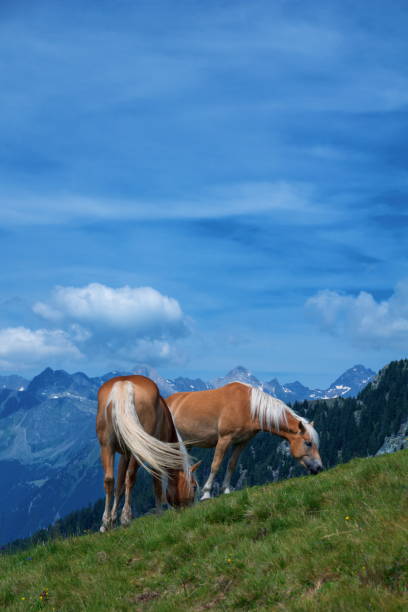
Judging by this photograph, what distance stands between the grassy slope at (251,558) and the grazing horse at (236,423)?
949 centimetres

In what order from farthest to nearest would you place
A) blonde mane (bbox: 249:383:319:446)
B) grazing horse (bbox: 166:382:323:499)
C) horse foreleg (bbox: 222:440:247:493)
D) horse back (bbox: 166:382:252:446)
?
1. horse back (bbox: 166:382:252:446)
2. blonde mane (bbox: 249:383:319:446)
3. grazing horse (bbox: 166:382:323:499)
4. horse foreleg (bbox: 222:440:247:493)

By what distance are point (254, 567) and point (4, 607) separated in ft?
14.3

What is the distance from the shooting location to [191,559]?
425 inches

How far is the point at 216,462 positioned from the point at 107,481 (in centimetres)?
765

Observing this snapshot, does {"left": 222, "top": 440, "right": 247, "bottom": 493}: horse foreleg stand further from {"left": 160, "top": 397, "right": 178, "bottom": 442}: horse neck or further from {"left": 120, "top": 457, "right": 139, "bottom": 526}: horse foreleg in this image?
{"left": 120, "top": 457, "right": 139, "bottom": 526}: horse foreleg

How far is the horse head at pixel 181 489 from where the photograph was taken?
55.5 feet

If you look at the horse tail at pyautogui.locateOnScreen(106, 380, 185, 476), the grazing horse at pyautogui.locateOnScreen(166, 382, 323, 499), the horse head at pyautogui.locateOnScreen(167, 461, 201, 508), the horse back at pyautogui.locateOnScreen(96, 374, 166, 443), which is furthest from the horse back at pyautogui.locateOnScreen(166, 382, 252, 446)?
the horse tail at pyautogui.locateOnScreen(106, 380, 185, 476)

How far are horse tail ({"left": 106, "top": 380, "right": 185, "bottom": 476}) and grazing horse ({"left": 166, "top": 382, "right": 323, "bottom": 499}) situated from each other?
6896 millimetres

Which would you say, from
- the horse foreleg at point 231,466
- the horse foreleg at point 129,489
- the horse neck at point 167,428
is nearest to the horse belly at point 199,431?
the horse foreleg at point 231,466

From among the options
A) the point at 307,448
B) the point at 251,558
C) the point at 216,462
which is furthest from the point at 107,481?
the point at 307,448

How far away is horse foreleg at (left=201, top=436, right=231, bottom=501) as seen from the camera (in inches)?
874

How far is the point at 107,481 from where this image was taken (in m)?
15.8

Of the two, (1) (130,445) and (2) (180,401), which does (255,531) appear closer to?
(1) (130,445)

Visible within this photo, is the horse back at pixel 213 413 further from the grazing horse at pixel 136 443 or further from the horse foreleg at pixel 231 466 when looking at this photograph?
the grazing horse at pixel 136 443
